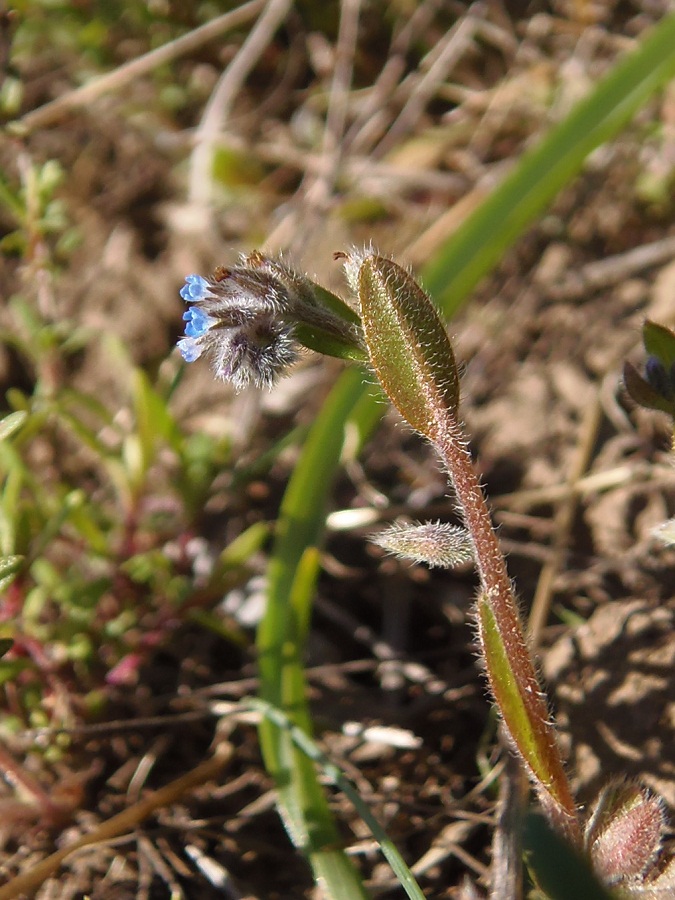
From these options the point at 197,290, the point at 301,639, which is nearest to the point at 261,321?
the point at 197,290

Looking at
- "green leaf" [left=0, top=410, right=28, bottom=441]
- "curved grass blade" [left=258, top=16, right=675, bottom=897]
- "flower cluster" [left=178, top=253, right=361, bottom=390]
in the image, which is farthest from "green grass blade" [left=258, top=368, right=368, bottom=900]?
"green leaf" [left=0, top=410, right=28, bottom=441]

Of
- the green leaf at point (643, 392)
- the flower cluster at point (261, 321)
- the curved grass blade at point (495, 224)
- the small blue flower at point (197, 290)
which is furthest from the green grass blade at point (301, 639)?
the green leaf at point (643, 392)

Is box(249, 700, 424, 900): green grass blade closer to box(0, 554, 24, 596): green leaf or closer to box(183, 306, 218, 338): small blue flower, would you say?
box(0, 554, 24, 596): green leaf

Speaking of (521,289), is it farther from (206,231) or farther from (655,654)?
(655,654)

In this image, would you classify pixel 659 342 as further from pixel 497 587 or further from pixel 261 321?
pixel 261 321

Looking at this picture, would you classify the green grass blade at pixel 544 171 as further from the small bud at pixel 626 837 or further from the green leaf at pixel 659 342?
the small bud at pixel 626 837
